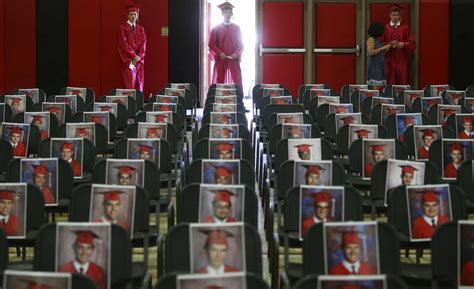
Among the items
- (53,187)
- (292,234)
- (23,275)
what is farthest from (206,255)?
(53,187)

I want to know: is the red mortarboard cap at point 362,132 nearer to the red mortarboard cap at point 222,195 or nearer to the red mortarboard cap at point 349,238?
the red mortarboard cap at point 222,195

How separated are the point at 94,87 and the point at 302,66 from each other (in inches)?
148

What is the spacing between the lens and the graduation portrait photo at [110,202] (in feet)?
21.5

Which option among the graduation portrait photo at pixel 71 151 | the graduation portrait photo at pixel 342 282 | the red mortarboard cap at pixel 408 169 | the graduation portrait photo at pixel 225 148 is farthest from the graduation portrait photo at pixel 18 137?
the graduation portrait photo at pixel 342 282

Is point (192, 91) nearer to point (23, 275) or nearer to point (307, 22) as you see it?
point (307, 22)

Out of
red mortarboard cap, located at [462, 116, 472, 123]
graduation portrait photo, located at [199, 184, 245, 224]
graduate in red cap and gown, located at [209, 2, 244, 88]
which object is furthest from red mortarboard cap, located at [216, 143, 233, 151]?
graduate in red cap and gown, located at [209, 2, 244, 88]

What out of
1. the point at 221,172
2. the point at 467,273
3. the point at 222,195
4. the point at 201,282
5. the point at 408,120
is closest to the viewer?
the point at 201,282

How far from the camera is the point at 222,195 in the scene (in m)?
6.50

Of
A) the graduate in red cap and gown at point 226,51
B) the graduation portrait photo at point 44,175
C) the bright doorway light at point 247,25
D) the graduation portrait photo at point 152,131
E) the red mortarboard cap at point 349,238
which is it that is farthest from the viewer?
the bright doorway light at point 247,25

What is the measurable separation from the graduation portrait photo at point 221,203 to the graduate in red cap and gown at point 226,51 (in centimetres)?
1192

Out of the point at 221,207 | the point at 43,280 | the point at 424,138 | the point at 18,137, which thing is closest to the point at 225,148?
the point at 424,138

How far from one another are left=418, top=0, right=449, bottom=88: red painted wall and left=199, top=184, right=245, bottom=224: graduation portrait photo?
43.7ft

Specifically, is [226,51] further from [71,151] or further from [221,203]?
[221,203]

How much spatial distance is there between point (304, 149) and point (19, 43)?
11419mm
